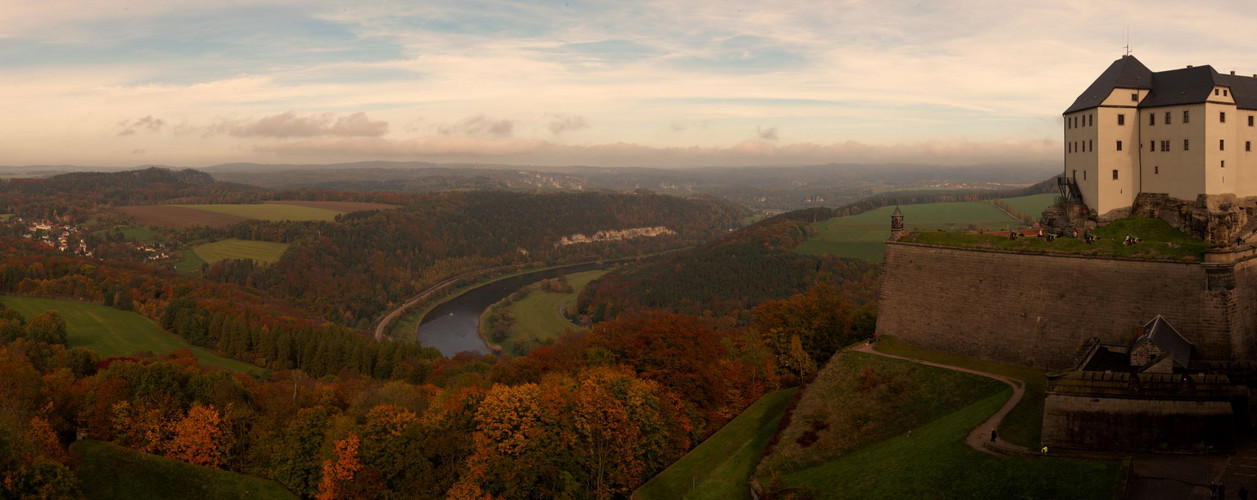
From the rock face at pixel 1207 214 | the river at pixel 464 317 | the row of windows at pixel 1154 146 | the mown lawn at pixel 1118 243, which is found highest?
the row of windows at pixel 1154 146

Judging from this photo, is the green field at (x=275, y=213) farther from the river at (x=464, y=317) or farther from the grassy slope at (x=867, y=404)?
the grassy slope at (x=867, y=404)

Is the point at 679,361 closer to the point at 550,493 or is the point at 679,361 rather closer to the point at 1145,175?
the point at 550,493

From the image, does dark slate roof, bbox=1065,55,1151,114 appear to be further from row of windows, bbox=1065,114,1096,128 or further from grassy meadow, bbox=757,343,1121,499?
grassy meadow, bbox=757,343,1121,499

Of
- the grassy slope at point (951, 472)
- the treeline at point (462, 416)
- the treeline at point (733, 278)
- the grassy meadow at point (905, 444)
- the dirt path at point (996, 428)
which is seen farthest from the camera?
the treeline at point (733, 278)

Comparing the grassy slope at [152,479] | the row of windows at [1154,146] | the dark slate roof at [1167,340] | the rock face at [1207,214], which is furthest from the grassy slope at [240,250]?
the dark slate roof at [1167,340]

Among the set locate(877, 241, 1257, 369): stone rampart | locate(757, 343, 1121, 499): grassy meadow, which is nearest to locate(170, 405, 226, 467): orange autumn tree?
locate(757, 343, 1121, 499): grassy meadow

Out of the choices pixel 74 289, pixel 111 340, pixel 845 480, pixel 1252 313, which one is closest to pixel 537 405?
pixel 845 480
